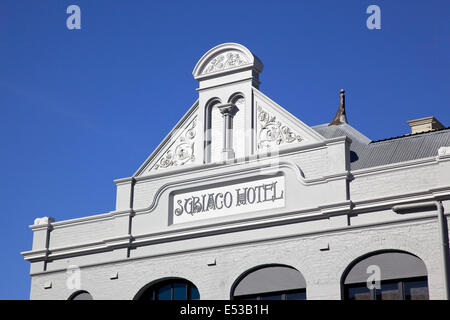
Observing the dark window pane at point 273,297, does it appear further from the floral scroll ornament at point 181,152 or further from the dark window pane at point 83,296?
the dark window pane at point 83,296

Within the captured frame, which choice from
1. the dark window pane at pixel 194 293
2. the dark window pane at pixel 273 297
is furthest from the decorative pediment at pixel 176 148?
the dark window pane at pixel 273 297

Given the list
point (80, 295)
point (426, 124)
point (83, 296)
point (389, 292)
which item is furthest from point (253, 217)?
point (426, 124)

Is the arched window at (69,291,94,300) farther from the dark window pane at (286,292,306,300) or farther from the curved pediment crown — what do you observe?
the curved pediment crown

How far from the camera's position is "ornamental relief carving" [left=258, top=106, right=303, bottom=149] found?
29.2 metres

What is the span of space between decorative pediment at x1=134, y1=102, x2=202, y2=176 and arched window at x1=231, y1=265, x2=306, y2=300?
525cm

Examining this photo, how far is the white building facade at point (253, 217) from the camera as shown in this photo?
26078 millimetres

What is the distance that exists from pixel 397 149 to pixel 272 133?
4.30m

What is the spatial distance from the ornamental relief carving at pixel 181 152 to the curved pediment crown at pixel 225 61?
1813mm

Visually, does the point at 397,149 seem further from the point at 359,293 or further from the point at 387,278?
the point at 359,293

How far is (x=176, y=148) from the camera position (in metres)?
31.5

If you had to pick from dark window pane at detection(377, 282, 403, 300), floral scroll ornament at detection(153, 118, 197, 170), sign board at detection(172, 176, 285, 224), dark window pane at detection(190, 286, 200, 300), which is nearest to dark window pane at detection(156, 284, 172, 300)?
dark window pane at detection(190, 286, 200, 300)
